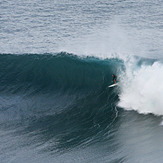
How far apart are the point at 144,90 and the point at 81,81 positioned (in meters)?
5.57

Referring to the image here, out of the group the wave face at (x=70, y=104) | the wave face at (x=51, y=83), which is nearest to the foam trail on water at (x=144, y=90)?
the wave face at (x=70, y=104)

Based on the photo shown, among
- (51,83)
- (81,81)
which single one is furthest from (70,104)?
(51,83)

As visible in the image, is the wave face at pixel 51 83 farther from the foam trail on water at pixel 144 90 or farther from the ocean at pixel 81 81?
the foam trail on water at pixel 144 90

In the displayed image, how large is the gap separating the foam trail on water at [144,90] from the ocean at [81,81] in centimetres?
7

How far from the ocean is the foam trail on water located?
0.24ft

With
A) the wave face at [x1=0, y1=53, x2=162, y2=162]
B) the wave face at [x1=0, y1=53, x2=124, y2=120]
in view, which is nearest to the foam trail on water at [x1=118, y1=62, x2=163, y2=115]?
the wave face at [x1=0, y1=53, x2=162, y2=162]

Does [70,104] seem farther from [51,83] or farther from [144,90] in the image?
[144,90]

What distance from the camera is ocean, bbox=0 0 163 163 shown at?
21375mm

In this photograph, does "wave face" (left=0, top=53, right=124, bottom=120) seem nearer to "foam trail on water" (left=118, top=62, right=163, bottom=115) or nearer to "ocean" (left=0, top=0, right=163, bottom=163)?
"ocean" (left=0, top=0, right=163, bottom=163)

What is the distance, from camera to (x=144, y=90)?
25.3 meters

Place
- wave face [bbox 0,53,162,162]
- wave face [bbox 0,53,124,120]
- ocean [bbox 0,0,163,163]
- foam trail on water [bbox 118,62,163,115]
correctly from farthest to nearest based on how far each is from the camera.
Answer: wave face [bbox 0,53,124,120] → foam trail on water [bbox 118,62,163,115] → wave face [bbox 0,53,162,162] → ocean [bbox 0,0,163,163]

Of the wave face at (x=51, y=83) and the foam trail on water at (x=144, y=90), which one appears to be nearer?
the foam trail on water at (x=144, y=90)

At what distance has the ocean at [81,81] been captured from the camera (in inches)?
842

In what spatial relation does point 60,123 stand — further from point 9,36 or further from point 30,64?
point 9,36
